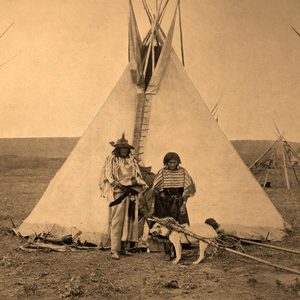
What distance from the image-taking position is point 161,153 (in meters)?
6.32

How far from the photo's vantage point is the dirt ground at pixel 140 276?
3913mm

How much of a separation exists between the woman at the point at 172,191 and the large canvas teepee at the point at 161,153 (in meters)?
0.83

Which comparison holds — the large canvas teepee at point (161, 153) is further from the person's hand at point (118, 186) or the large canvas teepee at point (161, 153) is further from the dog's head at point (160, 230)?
the dog's head at point (160, 230)

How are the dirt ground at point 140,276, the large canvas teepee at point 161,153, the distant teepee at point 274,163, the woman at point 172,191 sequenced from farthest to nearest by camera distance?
the distant teepee at point 274,163 → the large canvas teepee at point 161,153 → the woman at point 172,191 → the dirt ground at point 140,276

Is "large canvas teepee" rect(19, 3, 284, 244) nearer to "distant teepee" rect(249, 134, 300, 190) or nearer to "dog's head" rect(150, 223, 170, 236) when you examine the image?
"dog's head" rect(150, 223, 170, 236)

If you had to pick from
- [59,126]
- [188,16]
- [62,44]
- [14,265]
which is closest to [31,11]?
[62,44]

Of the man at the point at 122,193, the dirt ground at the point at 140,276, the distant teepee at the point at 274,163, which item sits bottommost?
the dirt ground at the point at 140,276

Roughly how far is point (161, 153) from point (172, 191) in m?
1.01

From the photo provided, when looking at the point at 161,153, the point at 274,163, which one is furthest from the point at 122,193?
the point at 274,163

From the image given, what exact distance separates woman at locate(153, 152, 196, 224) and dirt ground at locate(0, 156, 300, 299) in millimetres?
500

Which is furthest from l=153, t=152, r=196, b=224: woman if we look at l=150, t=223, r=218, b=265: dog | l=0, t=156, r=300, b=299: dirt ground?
l=0, t=156, r=300, b=299: dirt ground

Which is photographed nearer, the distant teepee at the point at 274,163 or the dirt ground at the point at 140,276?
the dirt ground at the point at 140,276

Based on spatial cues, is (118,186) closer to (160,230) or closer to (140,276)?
(160,230)

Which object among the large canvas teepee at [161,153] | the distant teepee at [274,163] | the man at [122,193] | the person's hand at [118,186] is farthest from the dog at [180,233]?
the distant teepee at [274,163]
